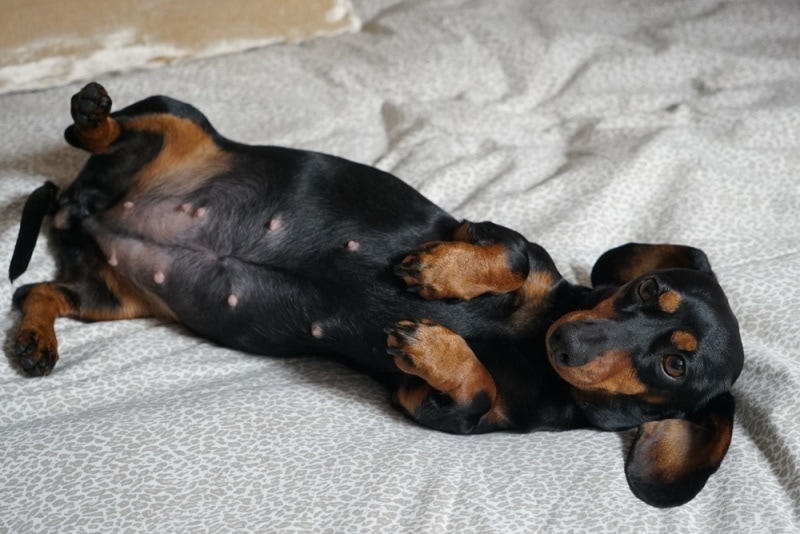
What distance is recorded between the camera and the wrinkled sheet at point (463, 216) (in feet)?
6.14

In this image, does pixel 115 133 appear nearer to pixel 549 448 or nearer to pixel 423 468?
pixel 423 468

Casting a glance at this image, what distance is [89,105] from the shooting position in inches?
91.8

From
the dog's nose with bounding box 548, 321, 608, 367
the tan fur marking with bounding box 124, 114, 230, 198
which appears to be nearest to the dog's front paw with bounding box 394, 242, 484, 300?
the dog's nose with bounding box 548, 321, 608, 367

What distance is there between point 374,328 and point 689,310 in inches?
29.7

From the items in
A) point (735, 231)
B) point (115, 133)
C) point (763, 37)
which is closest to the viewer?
point (115, 133)

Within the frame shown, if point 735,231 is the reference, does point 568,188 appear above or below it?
above

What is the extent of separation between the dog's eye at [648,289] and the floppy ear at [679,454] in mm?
287

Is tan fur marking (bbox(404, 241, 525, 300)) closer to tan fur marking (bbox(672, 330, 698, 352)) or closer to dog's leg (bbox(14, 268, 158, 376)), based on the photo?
tan fur marking (bbox(672, 330, 698, 352))

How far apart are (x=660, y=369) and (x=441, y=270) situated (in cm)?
56

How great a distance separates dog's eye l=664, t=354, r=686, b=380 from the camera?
2.07 metres

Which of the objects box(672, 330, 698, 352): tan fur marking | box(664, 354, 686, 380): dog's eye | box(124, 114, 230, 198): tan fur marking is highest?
box(124, 114, 230, 198): tan fur marking

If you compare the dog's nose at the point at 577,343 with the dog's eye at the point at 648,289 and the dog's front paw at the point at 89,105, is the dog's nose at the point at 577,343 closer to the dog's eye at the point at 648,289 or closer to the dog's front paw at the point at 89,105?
the dog's eye at the point at 648,289

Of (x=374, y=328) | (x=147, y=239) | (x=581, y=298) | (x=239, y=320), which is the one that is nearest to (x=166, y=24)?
(x=147, y=239)

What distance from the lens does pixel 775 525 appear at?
183 centimetres
